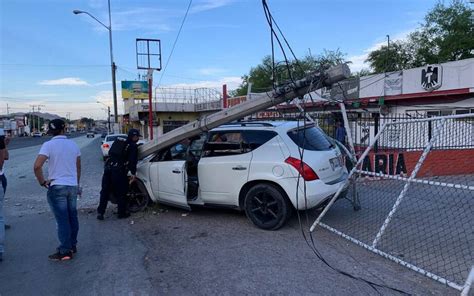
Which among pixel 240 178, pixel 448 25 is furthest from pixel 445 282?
pixel 448 25

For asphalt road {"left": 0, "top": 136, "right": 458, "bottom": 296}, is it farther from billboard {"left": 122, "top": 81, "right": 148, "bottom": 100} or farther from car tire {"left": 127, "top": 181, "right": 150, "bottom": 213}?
billboard {"left": 122, "top": 81, "right": 148, "bottom": 100}

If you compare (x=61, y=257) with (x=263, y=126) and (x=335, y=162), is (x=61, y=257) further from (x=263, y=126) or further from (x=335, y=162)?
(x=335, y=162)

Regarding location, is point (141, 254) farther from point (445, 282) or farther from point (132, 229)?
point (445, 282)

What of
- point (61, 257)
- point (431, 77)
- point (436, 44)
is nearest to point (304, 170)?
point (61, 257)

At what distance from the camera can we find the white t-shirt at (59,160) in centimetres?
494

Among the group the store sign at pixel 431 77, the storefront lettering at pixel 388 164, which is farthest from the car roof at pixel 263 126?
the store sign at pixel 431 77

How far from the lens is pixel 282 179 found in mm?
5715

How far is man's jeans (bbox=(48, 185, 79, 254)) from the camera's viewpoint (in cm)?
496

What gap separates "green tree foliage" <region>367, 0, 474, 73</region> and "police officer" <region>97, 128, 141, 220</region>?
31.3m

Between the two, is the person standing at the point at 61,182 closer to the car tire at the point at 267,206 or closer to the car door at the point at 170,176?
the car door at the point at 170,176

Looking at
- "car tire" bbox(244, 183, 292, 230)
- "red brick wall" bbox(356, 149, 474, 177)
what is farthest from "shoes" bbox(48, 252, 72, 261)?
"red brick wall" bbox(356, 149, 474, 177)

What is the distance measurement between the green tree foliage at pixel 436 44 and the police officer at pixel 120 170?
103 ft

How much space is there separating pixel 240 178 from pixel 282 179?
0.73 m

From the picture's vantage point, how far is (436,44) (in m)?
38.0
